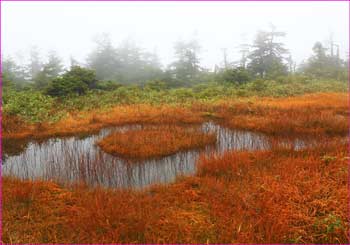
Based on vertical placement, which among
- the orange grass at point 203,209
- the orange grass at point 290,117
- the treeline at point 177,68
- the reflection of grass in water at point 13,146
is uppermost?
the treeline at point 177,68

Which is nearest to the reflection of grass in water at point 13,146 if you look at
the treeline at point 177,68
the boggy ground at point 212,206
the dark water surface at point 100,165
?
the dark water surface at point 100,165

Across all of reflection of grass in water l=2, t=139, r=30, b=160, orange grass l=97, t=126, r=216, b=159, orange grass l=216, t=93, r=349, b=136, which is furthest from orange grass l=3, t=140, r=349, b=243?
orange grass l=216, t=93, r=349, b=136

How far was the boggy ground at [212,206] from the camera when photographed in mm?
3961

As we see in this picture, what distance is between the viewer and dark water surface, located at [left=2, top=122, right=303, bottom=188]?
259 inches

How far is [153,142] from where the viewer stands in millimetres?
9117

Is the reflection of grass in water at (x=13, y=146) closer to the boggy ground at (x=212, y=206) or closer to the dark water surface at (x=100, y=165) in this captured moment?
the dark water surface at (x=100, y=165)

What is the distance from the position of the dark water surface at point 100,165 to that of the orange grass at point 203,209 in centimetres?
75

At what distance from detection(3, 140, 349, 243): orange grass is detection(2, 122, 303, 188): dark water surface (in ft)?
2.47

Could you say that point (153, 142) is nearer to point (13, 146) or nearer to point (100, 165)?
point (100, 165)

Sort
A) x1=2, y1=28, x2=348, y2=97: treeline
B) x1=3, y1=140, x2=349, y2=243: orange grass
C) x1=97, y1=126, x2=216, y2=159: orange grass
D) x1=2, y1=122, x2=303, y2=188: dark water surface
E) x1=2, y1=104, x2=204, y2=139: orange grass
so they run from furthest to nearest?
1. x1=2, y1=28, x2=348, y2=97: treeline
2. x1=2, y1=104, x2=204, y2=139: orange grass
3. x1=97, y1=126, x2=216, y2=159: orange grass
4. x1=2, y1=122, x2=303, y2=188: dark water surface
5. x1=3, y1=140, x2=349, y2=243: orange grass

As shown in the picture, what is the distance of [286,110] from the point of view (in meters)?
13.6

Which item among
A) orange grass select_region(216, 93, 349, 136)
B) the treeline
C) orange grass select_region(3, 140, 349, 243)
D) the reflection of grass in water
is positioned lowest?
orange grass select_region(3, 140, 349, 243)

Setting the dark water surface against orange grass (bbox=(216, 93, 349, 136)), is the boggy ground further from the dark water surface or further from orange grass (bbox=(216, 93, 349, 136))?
orange grass (bbox=(216, 93, 349, 136))

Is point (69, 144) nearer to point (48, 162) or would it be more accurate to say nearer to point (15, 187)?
point (48, 162)
